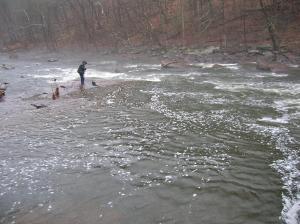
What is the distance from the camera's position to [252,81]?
2427 cm

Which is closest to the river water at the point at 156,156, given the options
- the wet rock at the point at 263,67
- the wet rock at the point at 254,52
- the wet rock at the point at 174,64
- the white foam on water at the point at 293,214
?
the white foam on water at the point at 293,214

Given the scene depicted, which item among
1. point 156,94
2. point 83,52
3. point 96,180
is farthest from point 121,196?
point 83,52

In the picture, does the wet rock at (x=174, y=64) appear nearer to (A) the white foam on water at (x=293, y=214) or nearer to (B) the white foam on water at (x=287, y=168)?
(B) the white foam on water at (x=287, y=168)

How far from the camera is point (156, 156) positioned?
12.7m

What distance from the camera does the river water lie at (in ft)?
30.8

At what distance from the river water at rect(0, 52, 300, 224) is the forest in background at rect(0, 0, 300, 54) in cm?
1642

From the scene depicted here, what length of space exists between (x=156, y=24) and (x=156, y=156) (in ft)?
136

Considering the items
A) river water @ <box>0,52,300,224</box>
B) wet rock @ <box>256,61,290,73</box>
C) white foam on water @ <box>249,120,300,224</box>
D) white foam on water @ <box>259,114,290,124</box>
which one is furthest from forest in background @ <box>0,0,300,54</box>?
white foam on water @ <box>249,120,300,224</box>

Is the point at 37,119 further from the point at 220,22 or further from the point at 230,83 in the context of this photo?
the point at 220,22

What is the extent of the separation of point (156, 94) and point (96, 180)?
11890 millimetres

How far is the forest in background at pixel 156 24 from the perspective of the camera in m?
38.1

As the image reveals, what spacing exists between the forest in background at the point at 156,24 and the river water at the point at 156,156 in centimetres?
1642

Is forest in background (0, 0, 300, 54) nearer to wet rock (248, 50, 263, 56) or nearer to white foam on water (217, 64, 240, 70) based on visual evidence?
wet rock (248, 50, 263, 56)

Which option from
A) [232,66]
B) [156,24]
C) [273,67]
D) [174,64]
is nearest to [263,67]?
[273,67]
